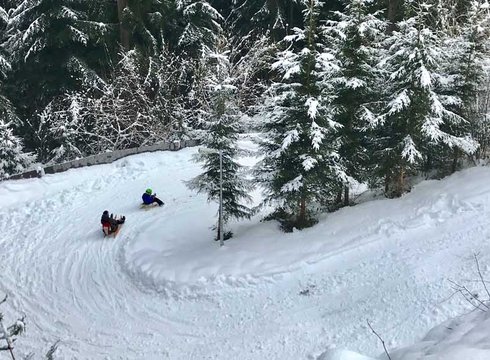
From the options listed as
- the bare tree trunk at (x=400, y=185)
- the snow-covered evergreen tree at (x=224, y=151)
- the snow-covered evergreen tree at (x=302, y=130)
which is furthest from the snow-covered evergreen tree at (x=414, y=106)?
the snow-covered evergreen tree at (x=224, y=151)

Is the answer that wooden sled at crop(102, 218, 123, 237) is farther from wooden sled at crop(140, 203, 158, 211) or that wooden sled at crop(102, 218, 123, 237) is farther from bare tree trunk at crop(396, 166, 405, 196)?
bare tree trunk at crop(396, 166, 405, 196)

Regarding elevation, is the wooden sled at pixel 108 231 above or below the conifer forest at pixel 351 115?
below

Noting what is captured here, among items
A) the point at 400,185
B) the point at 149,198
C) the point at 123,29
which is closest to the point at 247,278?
the point at 400,185

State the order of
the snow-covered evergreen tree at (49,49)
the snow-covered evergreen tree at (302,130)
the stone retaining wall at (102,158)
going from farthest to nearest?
1. the snow-covered evergreen tree at (49,49)
2. the stone retaining wall at (102,158)
3. the snow-covered evergreen tree at (302,130)

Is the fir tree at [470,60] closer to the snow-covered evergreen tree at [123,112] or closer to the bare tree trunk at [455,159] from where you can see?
the bare tree trunk at [455,159]

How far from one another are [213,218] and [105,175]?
5747 mm

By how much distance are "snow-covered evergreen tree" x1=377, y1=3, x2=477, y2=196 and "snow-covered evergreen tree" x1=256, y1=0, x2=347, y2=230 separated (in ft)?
5.02

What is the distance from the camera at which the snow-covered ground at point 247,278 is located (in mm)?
10320

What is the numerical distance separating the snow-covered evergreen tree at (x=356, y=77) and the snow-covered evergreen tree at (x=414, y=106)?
42 cm

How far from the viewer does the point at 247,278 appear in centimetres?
1198

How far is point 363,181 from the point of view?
46.4ft

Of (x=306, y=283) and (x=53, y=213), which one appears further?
(x=53, y=213)

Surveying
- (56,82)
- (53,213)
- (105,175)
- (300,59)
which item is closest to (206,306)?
(300,59)

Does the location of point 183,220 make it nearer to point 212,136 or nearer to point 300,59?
point 212,136
